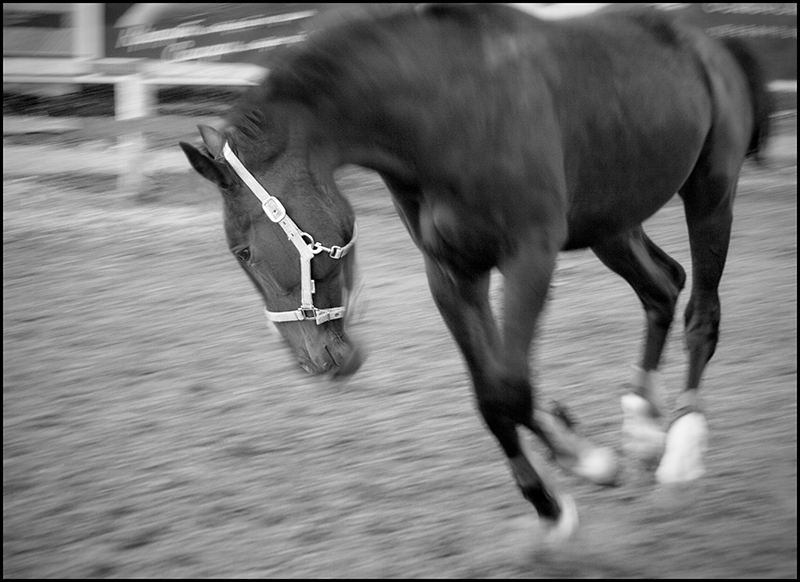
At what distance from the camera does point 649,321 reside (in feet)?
11.8

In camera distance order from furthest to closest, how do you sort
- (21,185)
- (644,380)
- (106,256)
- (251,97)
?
1. (21,185)
2. (106,256)
3. (644,380)
4. (251,97)

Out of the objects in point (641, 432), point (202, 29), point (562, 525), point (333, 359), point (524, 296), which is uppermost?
point (524, 296)

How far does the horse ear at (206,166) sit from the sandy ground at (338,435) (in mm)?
487

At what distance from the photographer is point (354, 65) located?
2.41 metres

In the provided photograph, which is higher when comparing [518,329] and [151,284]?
[518,329]

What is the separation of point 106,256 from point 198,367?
2.57m

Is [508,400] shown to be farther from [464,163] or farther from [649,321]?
[649,321]

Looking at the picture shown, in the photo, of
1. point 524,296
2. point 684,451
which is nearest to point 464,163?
point 524,296

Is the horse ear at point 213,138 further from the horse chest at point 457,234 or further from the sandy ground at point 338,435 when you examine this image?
the horse chest at point 457,234

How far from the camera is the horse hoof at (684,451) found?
10.2ft

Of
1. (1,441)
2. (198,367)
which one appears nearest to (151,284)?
(198,367)

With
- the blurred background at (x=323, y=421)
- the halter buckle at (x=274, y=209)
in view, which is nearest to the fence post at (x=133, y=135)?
the blurred background at (x=323, y=421)

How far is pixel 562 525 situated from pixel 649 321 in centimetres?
118

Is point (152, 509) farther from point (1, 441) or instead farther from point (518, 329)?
point (518, 329)
